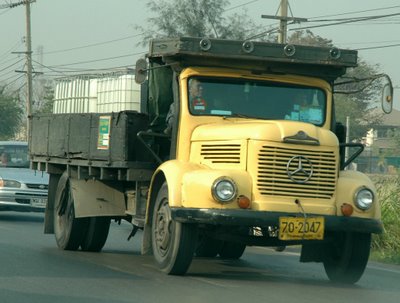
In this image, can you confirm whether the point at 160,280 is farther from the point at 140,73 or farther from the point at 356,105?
the point at 356,105

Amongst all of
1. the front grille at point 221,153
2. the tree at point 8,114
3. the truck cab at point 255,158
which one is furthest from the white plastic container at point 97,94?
the tree at point 8,114

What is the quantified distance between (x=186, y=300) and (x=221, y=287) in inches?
45.2

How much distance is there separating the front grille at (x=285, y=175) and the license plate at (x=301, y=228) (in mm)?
336

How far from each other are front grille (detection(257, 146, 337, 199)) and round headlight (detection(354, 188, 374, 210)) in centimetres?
30

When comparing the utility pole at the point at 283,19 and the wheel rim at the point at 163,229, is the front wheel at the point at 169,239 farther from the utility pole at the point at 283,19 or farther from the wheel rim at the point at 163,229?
the utility pole at the point at 283,19

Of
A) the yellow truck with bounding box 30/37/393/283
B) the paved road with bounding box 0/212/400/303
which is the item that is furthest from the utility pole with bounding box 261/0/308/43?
the yellow truck with bounding box 30/37/393/283

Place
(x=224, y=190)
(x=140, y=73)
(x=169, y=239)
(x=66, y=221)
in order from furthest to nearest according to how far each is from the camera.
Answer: (x=66, y=221)
(x=140, y=73)
(x=169, y=239)
(x=224, y=190)

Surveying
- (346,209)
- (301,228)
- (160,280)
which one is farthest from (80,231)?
(346,209)

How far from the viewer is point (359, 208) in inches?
448

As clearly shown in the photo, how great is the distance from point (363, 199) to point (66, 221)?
5149 mm

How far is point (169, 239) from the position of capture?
452 inches

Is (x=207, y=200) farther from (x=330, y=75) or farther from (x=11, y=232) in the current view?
(x=11, y=232)

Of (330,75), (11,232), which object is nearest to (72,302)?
(330,75)

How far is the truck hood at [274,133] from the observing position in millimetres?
11117
